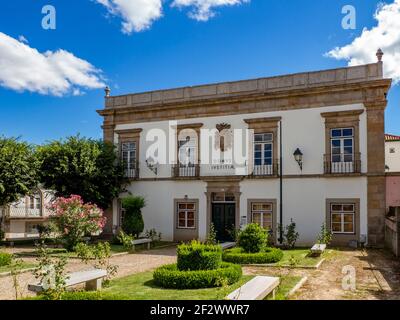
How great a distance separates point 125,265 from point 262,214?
7719 millimetres

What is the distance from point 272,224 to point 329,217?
2440 millimetres

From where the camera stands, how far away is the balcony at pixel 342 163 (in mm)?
16125

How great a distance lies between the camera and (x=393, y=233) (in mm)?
13555

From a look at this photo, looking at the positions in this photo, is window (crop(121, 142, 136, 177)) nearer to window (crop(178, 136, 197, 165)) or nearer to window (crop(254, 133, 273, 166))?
window (crop(178, 136, 197, 165))

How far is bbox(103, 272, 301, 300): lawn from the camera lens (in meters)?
7.30

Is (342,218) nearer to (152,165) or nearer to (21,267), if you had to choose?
(152,165)

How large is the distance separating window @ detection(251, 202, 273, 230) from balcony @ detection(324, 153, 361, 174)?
9.89ft

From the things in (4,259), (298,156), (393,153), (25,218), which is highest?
(393,153)

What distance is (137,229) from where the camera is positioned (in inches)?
707

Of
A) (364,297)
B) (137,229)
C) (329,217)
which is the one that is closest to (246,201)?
(329,217)

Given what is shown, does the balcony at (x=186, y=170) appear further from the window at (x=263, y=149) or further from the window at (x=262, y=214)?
the window at (x=262, y=214)

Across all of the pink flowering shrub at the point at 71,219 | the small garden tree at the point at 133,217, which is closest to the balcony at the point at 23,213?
the small garden tree at the point at 133,217

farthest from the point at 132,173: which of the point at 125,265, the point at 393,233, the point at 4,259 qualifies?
the point at 393,233

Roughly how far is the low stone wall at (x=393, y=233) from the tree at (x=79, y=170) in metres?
12.4
